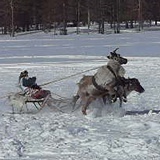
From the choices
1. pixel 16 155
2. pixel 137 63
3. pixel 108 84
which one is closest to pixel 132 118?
pixel 108 84

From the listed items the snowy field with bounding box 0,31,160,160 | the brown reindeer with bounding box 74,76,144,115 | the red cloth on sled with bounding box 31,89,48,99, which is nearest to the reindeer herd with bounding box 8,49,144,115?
the brown reindeer with bounding box 74,76,144,115

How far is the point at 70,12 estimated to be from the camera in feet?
250

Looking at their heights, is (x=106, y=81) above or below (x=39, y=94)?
above

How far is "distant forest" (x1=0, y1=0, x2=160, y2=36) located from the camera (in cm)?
7162

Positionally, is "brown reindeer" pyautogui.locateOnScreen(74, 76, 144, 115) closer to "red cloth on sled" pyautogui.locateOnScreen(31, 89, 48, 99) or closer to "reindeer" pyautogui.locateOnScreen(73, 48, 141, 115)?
"reindeer" pyautogui.locateOnScreen(73, 48, 141, 115)

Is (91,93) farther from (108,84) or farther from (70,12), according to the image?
(70,12)

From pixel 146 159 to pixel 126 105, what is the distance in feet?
16.7

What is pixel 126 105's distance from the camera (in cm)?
1177

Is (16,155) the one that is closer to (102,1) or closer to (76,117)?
(76,117)

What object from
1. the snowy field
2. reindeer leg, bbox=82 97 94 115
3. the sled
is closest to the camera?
the snowy field

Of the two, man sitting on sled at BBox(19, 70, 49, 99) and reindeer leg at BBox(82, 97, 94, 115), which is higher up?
man sitting on sled at BBox(19, 70, 49, 99)

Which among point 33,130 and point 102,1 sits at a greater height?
point 102,1

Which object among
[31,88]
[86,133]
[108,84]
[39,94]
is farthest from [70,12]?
[86,133]

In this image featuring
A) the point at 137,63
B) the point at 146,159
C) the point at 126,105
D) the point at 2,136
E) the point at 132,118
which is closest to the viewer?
the point at 146,159
